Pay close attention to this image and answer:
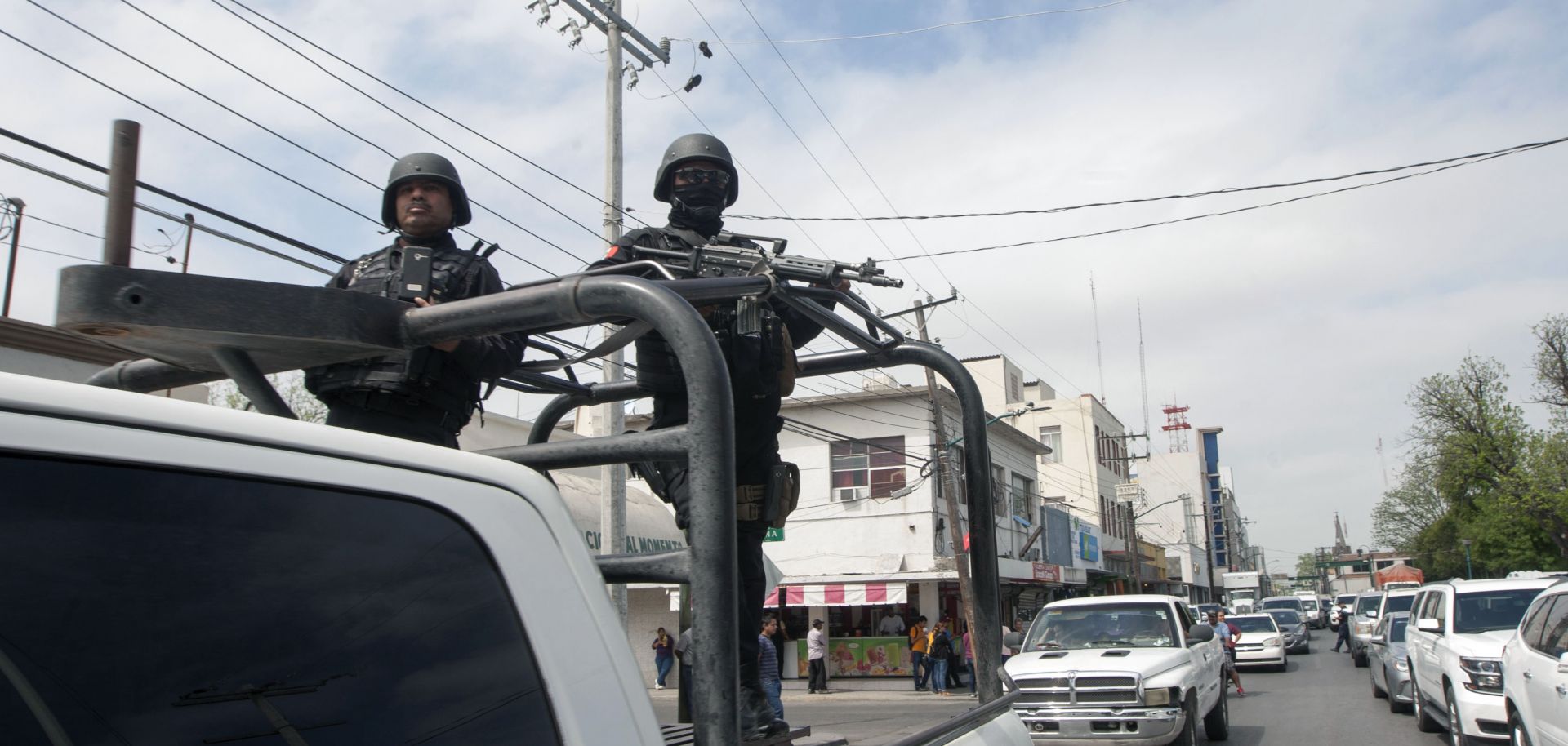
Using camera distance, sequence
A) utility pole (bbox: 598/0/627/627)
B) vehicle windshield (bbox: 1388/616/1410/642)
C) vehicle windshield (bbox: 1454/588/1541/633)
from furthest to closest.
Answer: vehicle windshield (bbox: 1388/616/1410/642) < utility pole (bbox: 598/0/627/627) < vehicle windshield (bbox: 1454/588/1541/633)

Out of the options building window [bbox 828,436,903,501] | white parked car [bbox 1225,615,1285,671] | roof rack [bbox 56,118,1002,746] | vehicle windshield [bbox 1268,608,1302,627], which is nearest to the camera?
roof rack [bbox 56,118,1002,746]

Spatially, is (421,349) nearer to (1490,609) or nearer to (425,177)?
(425,177)

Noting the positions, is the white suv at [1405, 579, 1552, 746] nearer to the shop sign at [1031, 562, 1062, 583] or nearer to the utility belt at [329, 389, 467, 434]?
the utility belt at [329, 389, 467, 434]

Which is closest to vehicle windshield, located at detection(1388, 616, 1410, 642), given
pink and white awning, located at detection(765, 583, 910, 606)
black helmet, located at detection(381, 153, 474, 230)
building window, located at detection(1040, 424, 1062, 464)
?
pink and white awning, located at detection(765, 583, 910, 606)

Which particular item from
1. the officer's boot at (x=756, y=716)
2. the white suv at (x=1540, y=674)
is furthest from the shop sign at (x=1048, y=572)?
the officer's boot at (x=756, y=716)

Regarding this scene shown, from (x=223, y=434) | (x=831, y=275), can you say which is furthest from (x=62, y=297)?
(x=831, y=275)

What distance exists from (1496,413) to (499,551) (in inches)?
2024

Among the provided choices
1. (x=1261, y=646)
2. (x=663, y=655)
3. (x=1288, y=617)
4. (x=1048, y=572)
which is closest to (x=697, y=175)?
(x=663, y=655)

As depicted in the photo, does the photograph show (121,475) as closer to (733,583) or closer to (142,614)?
(142,614)

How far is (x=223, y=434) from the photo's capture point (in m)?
1.22

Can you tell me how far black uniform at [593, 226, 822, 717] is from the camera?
295cm

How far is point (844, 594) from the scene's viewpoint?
26625 mm

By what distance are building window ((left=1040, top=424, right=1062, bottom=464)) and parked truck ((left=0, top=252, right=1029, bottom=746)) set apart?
51727 mm

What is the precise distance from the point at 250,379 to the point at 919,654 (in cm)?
2240
